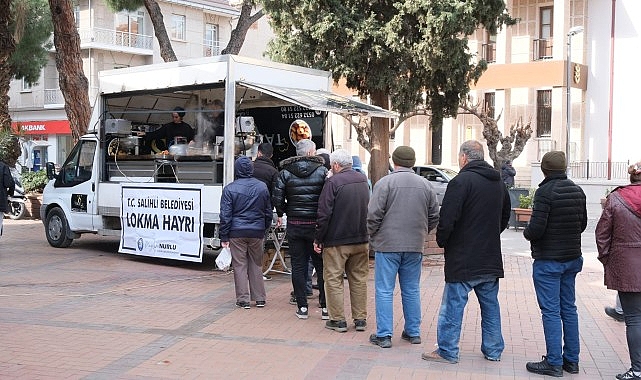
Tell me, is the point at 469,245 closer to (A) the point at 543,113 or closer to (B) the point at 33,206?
(B) the point at 33,206

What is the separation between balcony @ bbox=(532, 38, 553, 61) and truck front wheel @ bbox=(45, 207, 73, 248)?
22467 millimetres

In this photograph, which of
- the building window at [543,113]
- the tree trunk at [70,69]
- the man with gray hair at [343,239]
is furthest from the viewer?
the building window at [543,113]

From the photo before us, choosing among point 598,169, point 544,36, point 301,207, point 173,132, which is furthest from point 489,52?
point 301,207

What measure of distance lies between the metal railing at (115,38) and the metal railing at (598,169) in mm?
24612

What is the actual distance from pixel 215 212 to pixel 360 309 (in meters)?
4.14

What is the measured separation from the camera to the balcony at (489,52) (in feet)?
105

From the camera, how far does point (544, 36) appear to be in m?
31.1

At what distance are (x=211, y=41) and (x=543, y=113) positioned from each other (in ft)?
70.2

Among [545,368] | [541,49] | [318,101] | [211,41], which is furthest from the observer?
[211,41]

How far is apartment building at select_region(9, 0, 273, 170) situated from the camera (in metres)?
40.1

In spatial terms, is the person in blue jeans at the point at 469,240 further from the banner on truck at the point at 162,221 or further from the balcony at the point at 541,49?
the balcony at the point at 541,49

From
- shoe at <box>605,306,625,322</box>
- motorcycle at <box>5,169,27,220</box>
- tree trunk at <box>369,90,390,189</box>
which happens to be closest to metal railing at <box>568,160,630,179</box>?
tree trunk at <box>369,90,390,189</box>

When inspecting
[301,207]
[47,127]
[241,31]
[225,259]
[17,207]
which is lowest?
[17,207]

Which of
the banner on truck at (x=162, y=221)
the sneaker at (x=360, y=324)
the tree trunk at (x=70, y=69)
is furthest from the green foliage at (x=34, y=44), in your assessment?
the sneaker at (x=360, y=324)
